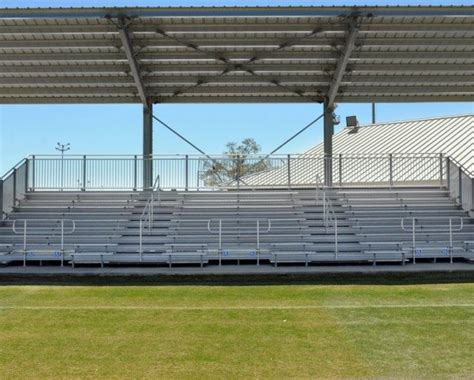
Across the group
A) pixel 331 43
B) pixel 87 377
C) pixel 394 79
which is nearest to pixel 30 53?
pixel 331 43

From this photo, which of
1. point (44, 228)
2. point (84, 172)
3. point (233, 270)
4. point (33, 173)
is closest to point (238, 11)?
point (233, 270)

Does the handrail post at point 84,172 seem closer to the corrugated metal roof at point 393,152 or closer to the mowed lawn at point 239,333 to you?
the corrugated metal roof at point 393,152

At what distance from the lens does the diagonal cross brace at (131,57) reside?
54.9 ft

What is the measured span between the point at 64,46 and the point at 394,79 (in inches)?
443

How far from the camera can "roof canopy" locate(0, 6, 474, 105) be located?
16.5 m

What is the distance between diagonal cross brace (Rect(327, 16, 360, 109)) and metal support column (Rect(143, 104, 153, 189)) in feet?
21.6

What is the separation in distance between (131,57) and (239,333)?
1222 cm

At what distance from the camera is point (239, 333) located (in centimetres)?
775

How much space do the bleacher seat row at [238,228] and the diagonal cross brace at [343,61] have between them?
136 inches

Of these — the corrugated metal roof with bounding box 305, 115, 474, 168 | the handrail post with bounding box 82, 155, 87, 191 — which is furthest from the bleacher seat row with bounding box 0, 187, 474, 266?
the corrugated metal roof with bounding box 305, 115, 474, 168

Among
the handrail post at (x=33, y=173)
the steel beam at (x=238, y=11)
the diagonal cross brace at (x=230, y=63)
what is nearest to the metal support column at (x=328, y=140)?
the diagonal cross brace at (x=230, y=63)

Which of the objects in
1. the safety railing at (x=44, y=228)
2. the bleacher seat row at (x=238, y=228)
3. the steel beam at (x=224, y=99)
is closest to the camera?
the bleacher seat row at (x=238, y=228)

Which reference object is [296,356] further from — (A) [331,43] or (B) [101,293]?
(A) [331,43]

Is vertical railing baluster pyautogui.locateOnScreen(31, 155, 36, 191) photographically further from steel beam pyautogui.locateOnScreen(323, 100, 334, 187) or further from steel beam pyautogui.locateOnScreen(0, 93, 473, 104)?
steel beam pyautogui.locateOnScreen(323, 100, 334, 187)
